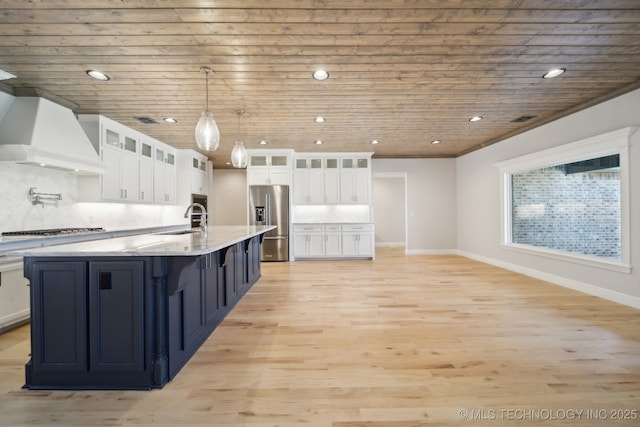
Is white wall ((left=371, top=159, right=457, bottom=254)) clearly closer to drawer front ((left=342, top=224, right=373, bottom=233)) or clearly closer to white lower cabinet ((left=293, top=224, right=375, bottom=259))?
drawer front ((left=342, top=224, right=373, bottom=233))

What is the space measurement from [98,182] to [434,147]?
6.39 metres

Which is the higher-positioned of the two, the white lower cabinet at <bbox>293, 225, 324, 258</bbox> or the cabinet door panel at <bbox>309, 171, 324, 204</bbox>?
the cabinet door panel at <bbox>309, 171, 324, 204</bbox>

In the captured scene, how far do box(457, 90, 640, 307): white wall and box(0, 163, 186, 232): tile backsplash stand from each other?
→ 7152 millimetres

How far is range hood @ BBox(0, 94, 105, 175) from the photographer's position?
298 cm

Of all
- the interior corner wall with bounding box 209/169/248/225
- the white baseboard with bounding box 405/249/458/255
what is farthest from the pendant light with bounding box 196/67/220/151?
the white baseboard with bounding box 405/249/458/255

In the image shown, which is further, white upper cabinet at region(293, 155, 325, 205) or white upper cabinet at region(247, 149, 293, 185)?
white upper cabinet at region(293, 155, 325, 205)

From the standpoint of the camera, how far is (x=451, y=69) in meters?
2.88

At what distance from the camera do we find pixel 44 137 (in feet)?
10.6

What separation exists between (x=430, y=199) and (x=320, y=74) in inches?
213

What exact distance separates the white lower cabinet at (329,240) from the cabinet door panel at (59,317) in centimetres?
492

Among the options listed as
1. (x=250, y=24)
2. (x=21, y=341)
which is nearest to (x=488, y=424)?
(x=250, y=24)

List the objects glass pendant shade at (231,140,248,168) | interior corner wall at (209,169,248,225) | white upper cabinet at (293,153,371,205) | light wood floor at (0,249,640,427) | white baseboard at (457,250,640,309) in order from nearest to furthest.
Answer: light wood floor at (0,249,640,427)
white baseboard at (457,250,640,309)
glass pendant shade at (231,140,248,168)
white upper cabinet at (293,153,371,205)
interior corner wall at (209,169,248,225)

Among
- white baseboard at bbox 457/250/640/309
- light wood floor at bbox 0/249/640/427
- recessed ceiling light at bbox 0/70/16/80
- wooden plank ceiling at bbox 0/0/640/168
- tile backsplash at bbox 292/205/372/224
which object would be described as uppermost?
wooden plank ceiling at bbox 0/0/640/168

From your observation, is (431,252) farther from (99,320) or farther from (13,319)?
(13,319)
